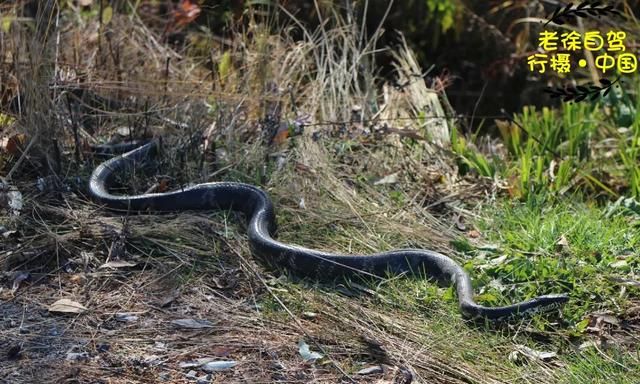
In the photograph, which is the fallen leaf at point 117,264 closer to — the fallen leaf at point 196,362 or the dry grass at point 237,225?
the dry grass at point 237,225

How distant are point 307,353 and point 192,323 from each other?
0.60 meters

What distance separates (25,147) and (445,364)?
2.95 meters

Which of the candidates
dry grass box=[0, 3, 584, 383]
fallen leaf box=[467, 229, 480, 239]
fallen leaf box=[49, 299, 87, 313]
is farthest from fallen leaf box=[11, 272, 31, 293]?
fallen leaf box=[467, 229, 480, 239]

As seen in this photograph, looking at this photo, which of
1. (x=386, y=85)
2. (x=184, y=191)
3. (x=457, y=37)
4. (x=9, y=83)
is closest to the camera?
(x=184, y=191)

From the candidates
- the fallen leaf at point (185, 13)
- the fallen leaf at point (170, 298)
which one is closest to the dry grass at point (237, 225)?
the fallen leaf at point (170, 298)

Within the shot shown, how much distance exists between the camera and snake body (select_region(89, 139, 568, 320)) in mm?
5082

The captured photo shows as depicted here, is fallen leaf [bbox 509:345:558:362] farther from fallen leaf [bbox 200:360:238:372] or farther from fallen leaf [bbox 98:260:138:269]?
Answer: fallen leaf [bbox 98:260:138:269]

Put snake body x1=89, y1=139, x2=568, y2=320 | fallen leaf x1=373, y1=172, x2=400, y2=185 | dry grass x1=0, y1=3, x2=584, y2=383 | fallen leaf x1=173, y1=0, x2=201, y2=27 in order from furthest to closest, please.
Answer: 1. fallen leaf x1=173, y1=0, x2=201, y2=27
2. fallen leaf x1=373, y1=172, x2=400, y2=185
3. snake body x1=89, y1=139, x2=568, y2=320
4. dry grass x1=0, y1=3, x2=584, y2=383

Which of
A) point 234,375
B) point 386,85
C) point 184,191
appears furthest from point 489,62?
point 234,375

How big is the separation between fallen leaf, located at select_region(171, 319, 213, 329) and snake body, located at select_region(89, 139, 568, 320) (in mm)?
689

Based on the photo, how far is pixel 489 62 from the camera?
36.5 ft

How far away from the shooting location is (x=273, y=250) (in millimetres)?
5605

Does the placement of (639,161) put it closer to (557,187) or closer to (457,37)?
(557,187)

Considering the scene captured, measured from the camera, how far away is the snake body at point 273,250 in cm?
508
